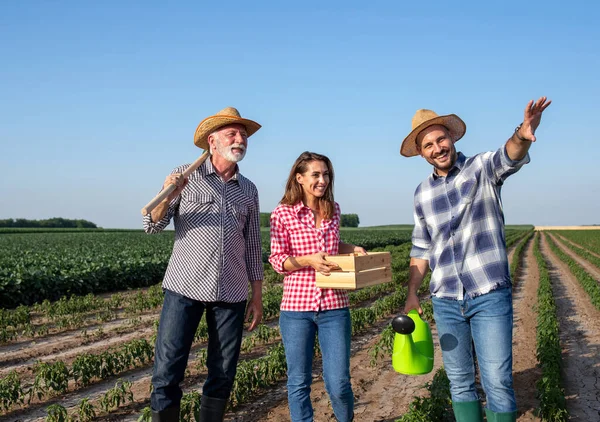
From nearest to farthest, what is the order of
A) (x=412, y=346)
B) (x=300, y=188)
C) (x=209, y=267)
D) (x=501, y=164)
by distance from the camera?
1. (x=501, y=164)
2. (x=209, y=267)
3. (x=412, y=346)
4. (x=300, y=188)

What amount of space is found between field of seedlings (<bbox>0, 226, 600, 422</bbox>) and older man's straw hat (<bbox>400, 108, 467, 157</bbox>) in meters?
2.12

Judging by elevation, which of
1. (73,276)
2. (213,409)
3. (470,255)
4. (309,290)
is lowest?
(213,409)

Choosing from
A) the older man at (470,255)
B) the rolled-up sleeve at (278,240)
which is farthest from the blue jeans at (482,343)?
the rolled-up sleeve at (278,240)

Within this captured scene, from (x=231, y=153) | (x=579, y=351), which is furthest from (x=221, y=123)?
(x=579, y=351)

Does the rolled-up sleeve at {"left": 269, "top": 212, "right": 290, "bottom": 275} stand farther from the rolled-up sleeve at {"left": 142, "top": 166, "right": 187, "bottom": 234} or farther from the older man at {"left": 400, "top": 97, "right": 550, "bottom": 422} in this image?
the older man at {"left": 400, "top": 97, "right": 550, "bottom": 422}

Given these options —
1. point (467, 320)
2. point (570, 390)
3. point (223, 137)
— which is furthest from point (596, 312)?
point (223, 137)

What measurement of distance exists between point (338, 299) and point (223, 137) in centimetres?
135

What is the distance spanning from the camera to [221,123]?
3.70 m

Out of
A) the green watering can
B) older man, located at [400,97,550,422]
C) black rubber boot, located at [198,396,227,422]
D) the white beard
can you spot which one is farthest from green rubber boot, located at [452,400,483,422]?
the white beard

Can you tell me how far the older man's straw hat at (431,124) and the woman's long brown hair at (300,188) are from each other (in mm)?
590

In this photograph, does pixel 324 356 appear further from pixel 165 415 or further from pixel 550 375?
pixel 550 375

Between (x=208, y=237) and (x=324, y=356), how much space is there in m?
1.09

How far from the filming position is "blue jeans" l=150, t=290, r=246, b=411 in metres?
3.39

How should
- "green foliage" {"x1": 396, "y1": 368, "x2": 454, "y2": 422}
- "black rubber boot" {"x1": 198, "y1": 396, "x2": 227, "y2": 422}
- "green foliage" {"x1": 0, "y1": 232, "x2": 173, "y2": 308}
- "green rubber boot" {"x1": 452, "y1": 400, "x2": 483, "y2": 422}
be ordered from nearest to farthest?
"green rubber boot" {"x1": 452, "y1": 400, "x2": 483, "y2": 422}, "black rubber boot" {"x1": 198, "y1": 396, "x2": 227, "y2": 422}, "green foliage" {"x1": 396, "y1": 368, "x2": 454, "y2": 422}, "green foliage" {"x1": 0, "y1": 232, "x2": 173, "y2": 308}
